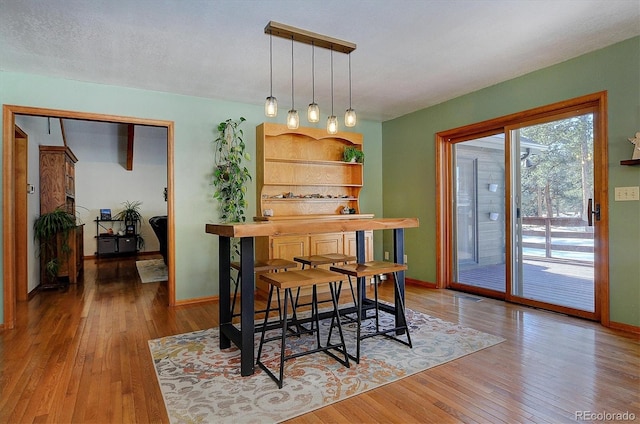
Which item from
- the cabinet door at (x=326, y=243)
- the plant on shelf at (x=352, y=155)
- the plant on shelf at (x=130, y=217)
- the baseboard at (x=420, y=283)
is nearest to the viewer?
the cabinet door at (x=326, y=243)

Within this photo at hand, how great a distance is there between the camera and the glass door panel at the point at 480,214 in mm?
4301

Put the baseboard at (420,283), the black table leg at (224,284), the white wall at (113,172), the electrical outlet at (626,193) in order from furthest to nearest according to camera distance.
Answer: the white wall at (113,172)
the baseboard at (420,283)
the electrical outlet at (626,193)
the black table leg at (224,284)

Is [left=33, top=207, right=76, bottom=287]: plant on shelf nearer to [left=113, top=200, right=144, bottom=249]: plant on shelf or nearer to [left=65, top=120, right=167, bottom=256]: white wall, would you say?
[left=65, top=120, right=167, bottom=256]: white wall

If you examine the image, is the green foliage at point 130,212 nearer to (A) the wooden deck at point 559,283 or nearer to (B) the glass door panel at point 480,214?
(B) the glass door panel at point 480,214

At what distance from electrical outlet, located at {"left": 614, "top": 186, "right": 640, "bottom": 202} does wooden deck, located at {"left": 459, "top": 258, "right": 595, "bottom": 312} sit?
73cm

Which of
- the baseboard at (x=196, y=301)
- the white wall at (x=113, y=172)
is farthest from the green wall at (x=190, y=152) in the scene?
the white wall at (x=113, y=172)

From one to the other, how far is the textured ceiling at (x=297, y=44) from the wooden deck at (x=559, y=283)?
6.63ft

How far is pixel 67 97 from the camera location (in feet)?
12.1

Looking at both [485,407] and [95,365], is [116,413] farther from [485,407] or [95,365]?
[485,407]

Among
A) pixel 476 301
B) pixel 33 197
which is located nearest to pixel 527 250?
pixel 476 301

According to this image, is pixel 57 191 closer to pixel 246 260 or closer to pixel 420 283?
pixel 246 260

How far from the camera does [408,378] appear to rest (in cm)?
229

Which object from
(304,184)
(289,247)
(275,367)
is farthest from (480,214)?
(275,367)

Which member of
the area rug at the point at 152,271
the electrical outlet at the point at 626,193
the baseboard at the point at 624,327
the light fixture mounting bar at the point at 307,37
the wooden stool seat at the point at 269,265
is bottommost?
the area rug at the point at 152,271
